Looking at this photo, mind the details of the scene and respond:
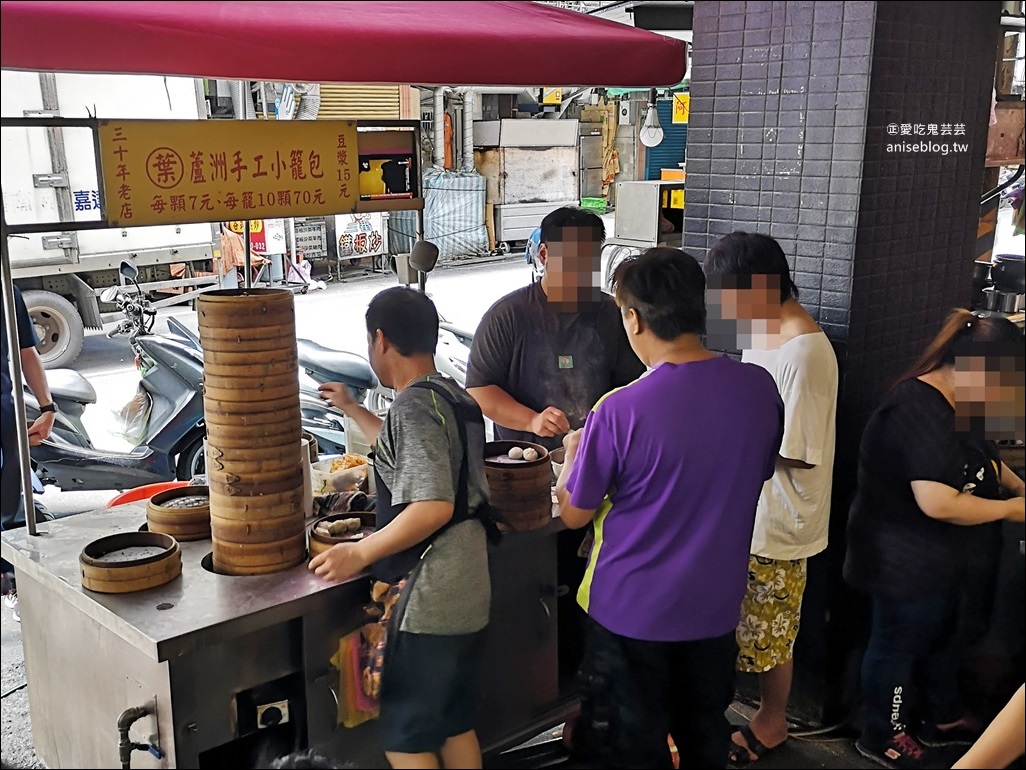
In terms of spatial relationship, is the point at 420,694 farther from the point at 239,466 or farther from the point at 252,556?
the point at 239,466

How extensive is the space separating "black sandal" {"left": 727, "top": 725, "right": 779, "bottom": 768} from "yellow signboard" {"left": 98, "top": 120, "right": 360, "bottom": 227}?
1.99m

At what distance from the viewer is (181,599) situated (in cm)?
216

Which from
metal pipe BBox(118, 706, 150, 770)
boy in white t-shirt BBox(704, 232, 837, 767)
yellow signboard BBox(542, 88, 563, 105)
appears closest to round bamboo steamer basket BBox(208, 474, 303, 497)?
metal pipe BBox(118, 706, 150, 770)

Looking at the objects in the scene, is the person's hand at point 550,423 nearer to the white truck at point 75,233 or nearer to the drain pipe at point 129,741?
the drain pipe at point 129,741

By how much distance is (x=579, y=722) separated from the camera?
8.07ft

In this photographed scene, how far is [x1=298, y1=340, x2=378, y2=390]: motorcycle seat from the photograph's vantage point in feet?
15.6

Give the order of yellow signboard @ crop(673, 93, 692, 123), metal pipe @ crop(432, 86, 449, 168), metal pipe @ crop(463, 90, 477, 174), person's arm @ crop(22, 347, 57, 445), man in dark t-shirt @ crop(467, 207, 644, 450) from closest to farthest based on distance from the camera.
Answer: man in dark t-shirt @ crop(467, 207, 644, 450), person's arm @ crop(22, 347, 57, 445), metal pipe @ crop(432, 86, 449, 168), metal pipe @ crop(463, 90, 477, 174), yellow signboard @ crop(673, 93, 692, 123)

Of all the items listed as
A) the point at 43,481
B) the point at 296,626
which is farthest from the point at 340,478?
the point at 43,481

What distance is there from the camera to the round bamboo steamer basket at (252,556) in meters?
2.26

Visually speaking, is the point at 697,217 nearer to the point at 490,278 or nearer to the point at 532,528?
the point at 532,528

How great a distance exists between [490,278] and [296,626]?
134 inches

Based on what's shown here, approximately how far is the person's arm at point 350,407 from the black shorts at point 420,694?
21.7 inches

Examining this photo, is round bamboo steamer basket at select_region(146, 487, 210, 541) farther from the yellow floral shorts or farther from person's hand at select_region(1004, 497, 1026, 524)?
person's hand at select_region(1004, 497, 1026, 524)

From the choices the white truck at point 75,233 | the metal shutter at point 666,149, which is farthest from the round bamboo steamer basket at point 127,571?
the white truck at point 75,233
